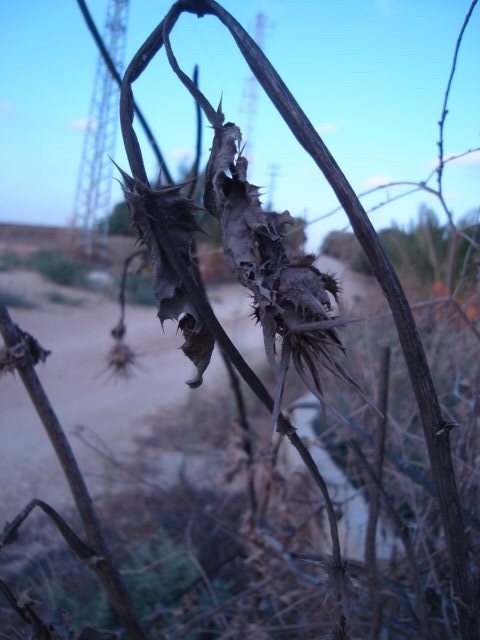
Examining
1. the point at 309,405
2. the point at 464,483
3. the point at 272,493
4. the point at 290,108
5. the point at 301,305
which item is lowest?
the point at 272,493

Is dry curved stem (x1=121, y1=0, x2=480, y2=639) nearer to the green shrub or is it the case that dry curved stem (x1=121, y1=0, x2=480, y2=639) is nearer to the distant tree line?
the distant tree line

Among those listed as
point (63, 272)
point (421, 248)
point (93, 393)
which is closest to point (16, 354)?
point (421, 248)

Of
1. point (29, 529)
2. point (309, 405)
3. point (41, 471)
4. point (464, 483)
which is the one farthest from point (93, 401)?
point (464, 483)

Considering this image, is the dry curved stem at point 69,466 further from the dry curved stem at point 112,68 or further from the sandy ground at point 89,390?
the dry curved stem at point 112,68

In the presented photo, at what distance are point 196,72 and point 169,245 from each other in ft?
1.70

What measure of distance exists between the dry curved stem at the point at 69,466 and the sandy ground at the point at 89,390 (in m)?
0.09

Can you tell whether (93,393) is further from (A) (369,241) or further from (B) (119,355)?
(A) (369,241)

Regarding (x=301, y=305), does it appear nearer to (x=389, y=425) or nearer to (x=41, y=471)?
(x=389, y=425)

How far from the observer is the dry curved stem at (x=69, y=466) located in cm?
94

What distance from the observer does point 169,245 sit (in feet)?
1.98

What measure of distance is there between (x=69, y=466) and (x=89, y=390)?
215 inches

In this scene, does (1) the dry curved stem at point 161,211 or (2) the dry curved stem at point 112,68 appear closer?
(1) the dry curved stem at point 161,211

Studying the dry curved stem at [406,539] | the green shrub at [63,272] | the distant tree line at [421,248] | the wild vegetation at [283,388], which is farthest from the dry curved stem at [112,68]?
the green shrub at [63,272]

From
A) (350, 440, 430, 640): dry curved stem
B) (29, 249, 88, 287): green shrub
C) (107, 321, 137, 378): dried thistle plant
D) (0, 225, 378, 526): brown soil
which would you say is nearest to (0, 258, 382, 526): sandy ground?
(0, 225, 378, 526): brown soil
